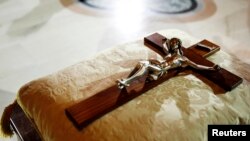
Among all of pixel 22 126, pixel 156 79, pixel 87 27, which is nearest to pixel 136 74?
pixel 156 79

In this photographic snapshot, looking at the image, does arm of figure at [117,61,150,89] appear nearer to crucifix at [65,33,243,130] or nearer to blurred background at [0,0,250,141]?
crucifix at [65,33,243,130]

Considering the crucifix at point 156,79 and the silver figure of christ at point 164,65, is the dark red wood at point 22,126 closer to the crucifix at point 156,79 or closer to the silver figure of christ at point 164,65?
the crucifix at point 156,79

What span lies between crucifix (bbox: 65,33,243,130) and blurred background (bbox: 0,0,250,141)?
871 millimetres

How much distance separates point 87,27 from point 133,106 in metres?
1.52

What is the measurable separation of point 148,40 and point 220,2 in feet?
5.96

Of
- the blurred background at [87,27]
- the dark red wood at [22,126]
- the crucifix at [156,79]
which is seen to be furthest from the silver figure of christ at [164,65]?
the blurred background at [87,27]

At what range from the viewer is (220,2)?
2.82m

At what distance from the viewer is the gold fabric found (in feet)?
2.98

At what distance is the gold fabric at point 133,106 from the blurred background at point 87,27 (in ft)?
2.34

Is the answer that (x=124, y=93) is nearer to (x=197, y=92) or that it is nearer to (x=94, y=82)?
(x=94, y=82)

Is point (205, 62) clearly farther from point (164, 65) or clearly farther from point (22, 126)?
point (22, 126)

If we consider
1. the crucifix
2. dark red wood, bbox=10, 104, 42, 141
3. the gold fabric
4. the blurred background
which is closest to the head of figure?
the crucifix

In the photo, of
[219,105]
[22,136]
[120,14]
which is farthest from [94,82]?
[120,14]

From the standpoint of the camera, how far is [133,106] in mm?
972
